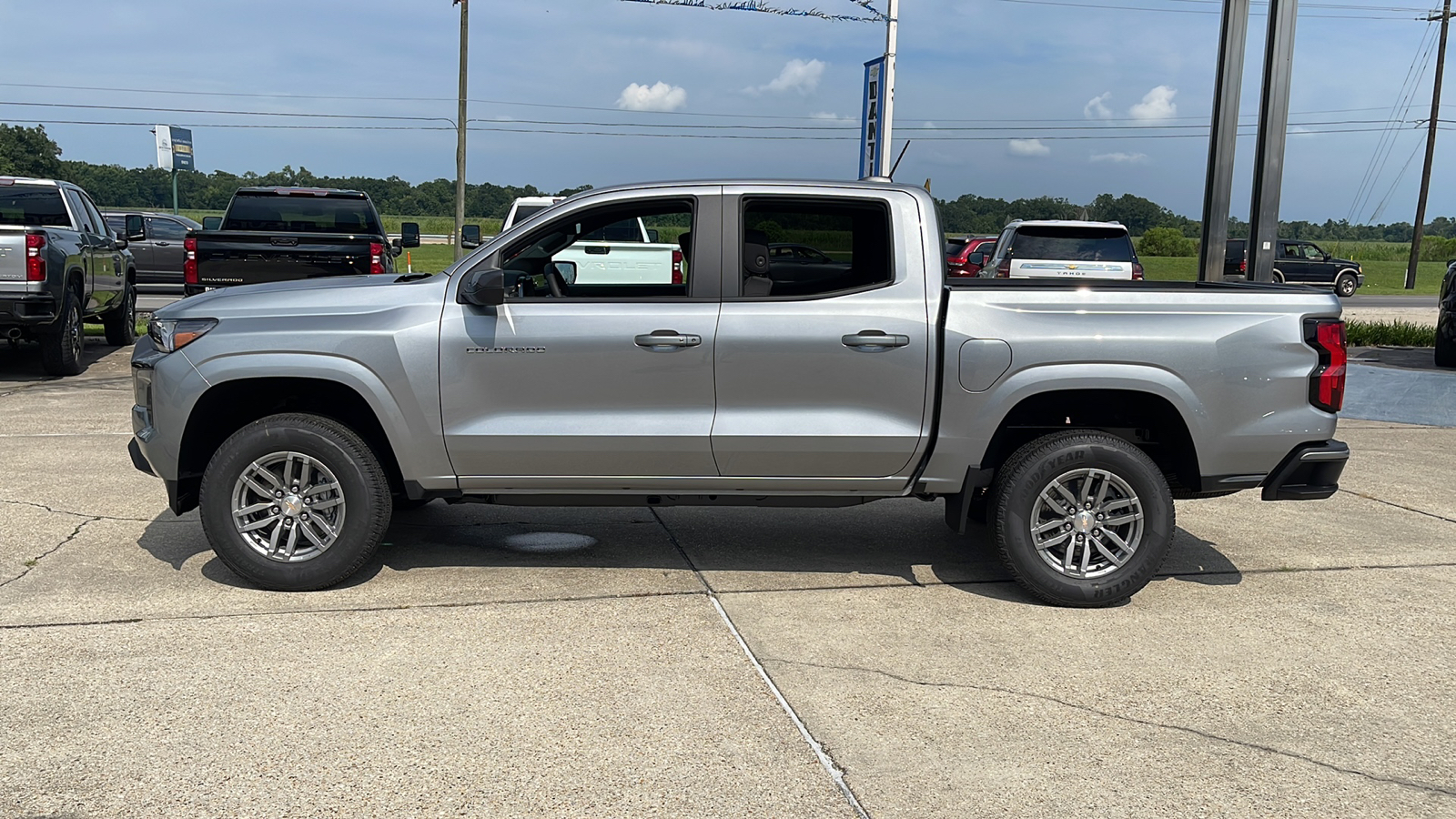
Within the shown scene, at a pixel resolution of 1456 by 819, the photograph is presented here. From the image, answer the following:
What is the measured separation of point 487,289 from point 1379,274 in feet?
171

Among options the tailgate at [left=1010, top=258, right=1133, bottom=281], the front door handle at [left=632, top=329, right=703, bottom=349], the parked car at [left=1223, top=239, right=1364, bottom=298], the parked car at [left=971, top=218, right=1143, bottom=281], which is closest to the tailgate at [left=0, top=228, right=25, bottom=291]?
the front door handle at [left=632, top=329, right=703, bottom=349]

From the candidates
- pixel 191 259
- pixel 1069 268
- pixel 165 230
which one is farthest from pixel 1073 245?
pixel 165 230

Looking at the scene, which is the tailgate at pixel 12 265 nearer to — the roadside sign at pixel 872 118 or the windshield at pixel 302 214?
the windshield at pixel 302 214

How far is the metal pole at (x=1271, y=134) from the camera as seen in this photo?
503 inches

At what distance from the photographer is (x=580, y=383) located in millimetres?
5352

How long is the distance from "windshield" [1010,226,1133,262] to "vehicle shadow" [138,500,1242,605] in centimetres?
870

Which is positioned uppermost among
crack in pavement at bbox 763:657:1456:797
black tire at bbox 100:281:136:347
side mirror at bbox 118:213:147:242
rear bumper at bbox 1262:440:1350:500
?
side mirror at bbox 118:213:147:242

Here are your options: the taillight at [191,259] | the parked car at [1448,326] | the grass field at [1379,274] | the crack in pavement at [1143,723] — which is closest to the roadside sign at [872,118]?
the parked car at [1448,326]

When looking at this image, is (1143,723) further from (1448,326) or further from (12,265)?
(1448,326)

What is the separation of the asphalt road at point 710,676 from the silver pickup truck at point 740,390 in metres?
0.46

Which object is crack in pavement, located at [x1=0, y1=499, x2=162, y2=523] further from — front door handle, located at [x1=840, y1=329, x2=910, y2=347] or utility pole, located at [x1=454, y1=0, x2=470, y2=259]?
utility pole, located at [x1=454, y1=0, x2=470, y2=259]

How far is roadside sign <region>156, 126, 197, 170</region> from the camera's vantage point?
80.1 metres

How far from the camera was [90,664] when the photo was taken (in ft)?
14.8

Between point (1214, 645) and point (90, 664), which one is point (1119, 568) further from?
point (90, 664)
